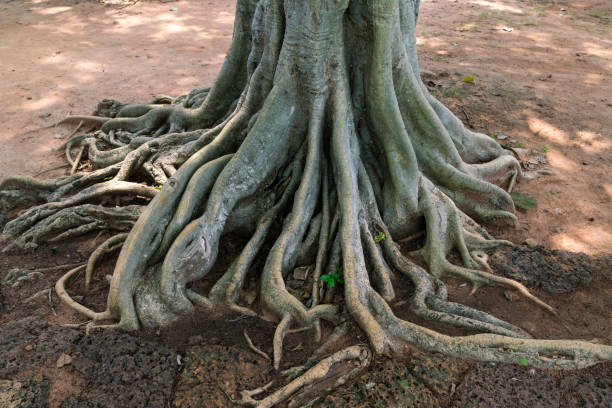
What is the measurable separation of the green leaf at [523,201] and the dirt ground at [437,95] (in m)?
0.07

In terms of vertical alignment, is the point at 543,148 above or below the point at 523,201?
above

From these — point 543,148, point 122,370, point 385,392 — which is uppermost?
point 543,148

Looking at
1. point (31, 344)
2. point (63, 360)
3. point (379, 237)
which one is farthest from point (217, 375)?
point (379, 237)

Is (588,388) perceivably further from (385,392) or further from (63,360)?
(63,360)

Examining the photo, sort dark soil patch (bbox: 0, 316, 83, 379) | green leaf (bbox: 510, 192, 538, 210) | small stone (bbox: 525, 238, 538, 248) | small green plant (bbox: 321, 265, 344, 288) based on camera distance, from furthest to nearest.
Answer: green leaf (bbox: 510, 192, 538, 210)
small stone (bbox: 525, 238, 538, 248)
small green plant (bbox: 321, 265, 344, 288)
dark soil patch (bbox: 0, 316, 83, 379)

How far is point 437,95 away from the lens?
7.11 meters

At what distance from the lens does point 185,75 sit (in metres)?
8.34

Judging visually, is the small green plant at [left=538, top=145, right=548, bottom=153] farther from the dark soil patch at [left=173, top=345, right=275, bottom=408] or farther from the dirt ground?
the dark soil patch at [left=173, top=345, right=275, bottom=408]

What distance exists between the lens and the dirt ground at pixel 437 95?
2.84m

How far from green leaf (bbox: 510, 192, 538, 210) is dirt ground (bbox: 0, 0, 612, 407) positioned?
7cm

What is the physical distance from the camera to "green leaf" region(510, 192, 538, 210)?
4.97 metres

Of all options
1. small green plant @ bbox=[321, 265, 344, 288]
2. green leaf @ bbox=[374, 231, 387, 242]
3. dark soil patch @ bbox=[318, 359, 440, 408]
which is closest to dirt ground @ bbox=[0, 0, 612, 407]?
dark soil patch @ bbox=[318, 359, 440, 408]

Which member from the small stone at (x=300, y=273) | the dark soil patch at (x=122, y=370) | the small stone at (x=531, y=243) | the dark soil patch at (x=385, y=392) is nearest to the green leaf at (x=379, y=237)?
the small stone at (x=300, y=273)

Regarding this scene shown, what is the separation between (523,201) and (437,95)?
2762mm
